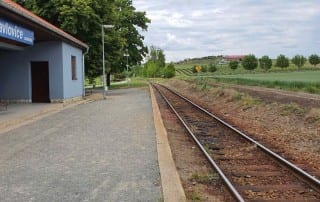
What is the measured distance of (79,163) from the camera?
9266 mm

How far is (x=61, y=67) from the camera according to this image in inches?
991

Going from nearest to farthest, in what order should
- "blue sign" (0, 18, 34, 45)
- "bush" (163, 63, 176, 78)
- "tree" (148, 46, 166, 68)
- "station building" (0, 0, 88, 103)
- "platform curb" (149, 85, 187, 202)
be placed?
"platform curb" (149, 85, 187, 202)
"blue sign" (0, 18, 34, 45)
"station building" (0, 0, 88, 103)
"bush" (163, 63, 176, 78)
"tree" (148, 46, 166, 68)

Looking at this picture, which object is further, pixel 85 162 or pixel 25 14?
pixel 25 14

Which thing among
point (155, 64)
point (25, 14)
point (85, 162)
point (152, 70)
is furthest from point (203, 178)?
point (155, 64)

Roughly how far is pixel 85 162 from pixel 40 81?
55.9ft

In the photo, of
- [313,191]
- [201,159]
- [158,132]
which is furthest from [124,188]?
[158,132]

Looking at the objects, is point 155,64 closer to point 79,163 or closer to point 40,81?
point 40,81

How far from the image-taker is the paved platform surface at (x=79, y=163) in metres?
6.96

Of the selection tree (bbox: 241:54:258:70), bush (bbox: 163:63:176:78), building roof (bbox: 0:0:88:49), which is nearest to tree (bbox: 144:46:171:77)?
bush (bbox: 163:63:176:78)

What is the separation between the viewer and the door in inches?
1002

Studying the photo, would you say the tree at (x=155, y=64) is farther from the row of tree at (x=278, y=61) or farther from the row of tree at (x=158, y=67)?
the row of tree at (x=278, y=61)

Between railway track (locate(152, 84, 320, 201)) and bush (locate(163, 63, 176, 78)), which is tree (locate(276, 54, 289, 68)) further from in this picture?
railway track (locate(152, 84, 320, 201))

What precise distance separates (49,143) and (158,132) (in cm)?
327

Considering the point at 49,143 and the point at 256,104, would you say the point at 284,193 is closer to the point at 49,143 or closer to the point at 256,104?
the point at 49,143
